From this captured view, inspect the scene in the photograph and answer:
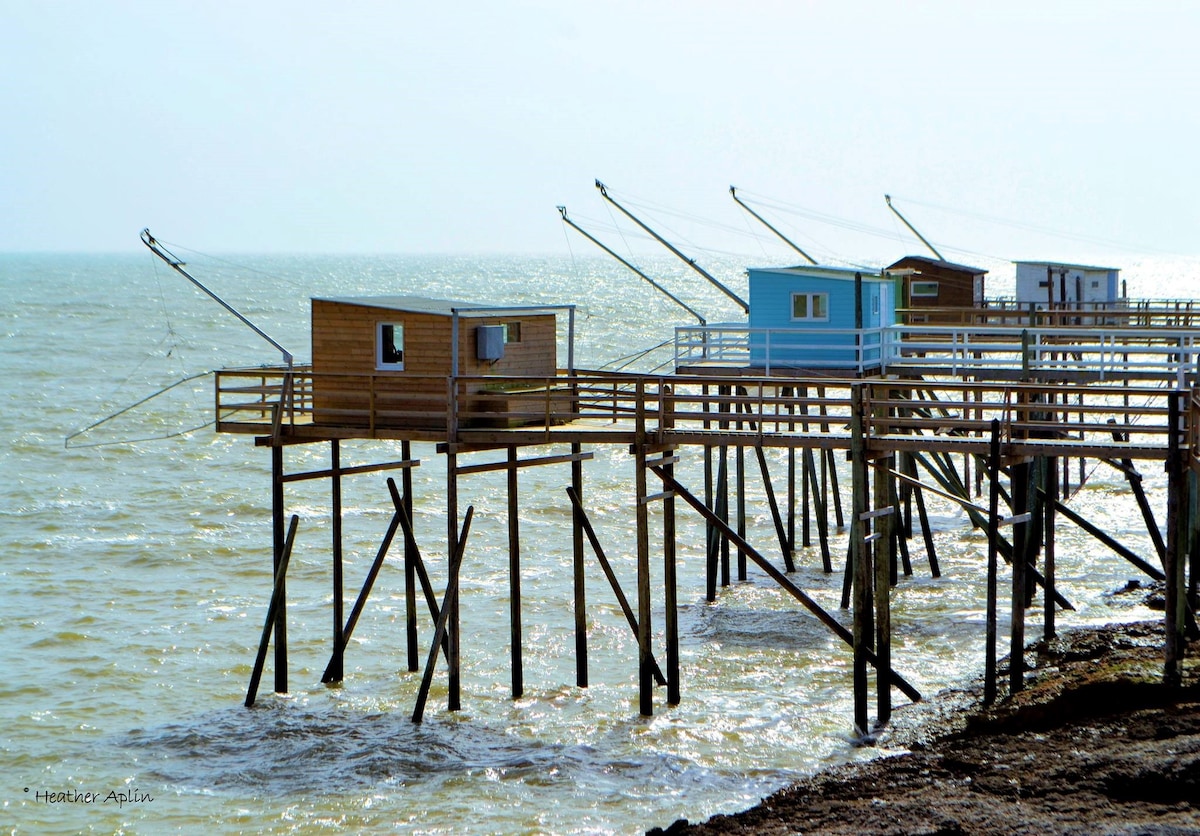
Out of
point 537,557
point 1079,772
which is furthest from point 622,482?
point 1079,772

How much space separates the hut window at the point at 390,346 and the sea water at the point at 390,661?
15.9ft

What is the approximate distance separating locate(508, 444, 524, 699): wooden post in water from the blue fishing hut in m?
6.67

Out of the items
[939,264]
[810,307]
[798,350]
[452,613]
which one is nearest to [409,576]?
[452,613]

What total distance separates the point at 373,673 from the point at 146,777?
4742mm

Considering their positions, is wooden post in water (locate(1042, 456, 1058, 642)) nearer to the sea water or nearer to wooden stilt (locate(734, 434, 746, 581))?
the sea water

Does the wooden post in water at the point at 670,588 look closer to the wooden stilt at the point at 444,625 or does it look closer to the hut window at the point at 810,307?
the wooden stilt at the point at 444,625

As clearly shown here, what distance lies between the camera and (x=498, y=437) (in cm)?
1827

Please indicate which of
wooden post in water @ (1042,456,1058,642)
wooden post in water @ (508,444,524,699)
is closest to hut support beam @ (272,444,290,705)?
wooden post in water @ (508,444,524,699)

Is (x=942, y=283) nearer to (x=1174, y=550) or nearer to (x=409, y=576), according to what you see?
(x=409, y=576)

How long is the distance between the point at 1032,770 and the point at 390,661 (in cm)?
1137

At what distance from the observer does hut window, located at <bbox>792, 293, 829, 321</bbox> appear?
2520 centimetres

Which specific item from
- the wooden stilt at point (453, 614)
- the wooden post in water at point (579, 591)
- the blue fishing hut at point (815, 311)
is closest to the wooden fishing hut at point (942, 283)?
the blue fishing hut at point (815, 311)

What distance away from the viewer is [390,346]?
1962cm

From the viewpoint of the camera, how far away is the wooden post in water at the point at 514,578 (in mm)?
19031
